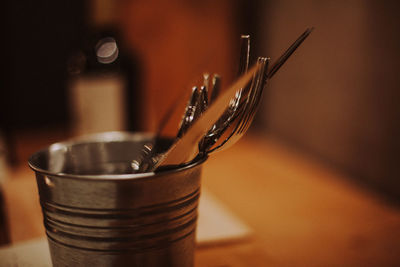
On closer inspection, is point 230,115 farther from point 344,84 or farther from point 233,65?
point 233,65

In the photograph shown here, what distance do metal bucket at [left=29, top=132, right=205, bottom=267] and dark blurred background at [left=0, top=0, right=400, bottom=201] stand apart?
16.0 inches

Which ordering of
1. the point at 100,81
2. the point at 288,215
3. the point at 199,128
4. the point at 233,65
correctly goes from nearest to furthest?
the point at 199,128, the point at 288,215, the point at 100,81, the point at 233,65

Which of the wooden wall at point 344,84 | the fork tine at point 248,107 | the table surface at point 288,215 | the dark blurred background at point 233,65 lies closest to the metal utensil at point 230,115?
the fork tine at point 248,107

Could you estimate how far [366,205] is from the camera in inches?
22.1

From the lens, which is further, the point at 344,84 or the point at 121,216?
the point at 344,84

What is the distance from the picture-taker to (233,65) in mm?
1146

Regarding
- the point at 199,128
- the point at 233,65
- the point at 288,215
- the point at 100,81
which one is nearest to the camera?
the point at 199,128

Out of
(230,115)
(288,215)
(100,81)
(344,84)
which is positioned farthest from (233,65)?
(230,115)

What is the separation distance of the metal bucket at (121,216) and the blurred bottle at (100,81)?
422 millimetres

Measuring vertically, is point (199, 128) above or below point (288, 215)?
above

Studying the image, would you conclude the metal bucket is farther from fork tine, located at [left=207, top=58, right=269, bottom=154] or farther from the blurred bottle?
the blurred bottle

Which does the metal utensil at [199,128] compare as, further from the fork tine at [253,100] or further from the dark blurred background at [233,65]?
the dark blurred background at [233,65]

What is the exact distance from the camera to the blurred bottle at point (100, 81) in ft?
2.38

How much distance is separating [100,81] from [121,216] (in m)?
0.49
